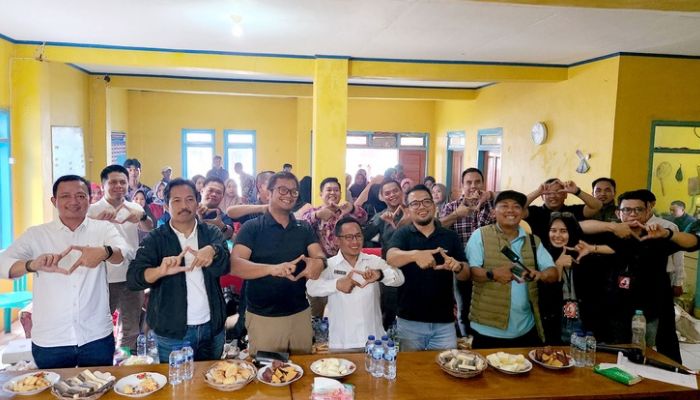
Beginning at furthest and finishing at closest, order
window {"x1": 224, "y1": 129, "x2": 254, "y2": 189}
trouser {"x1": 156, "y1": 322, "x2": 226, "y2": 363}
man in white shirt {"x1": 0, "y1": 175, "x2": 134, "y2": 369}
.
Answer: window {"x1": 224, "y1": 129, "x2": 254, "y2": 189} < trouser {"x1": 156, "y1": 322, "x2": 226, "y2": 363} < man in white shirt {"x1": 0, "y1": 175, "x2": 134, "y2": 369}

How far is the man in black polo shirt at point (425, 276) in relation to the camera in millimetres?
3227

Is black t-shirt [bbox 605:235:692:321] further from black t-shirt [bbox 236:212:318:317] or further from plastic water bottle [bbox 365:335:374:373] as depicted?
black t-shirt [bbox 236:212:318:317]

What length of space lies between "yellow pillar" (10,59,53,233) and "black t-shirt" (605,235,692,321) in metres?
5.93

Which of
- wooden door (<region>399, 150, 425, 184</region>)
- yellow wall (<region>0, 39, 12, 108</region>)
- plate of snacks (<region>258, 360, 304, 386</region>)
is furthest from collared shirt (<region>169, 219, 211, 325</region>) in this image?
wooden door (<region>399, 150, 425, 184</region>)

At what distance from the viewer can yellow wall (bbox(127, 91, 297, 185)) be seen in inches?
447

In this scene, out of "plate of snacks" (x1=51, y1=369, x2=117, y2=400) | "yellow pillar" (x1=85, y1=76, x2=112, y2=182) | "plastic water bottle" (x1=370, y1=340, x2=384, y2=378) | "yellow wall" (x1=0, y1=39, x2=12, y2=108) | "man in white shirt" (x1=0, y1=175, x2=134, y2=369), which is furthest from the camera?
"yellow pillar" (x1=85, y1=76, x2=112, y2=182)

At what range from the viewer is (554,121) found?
725 cm

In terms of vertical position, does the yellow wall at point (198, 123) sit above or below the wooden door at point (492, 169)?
above

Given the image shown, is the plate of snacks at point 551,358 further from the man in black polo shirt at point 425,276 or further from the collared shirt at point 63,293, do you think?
the collared shirt at point 63,293

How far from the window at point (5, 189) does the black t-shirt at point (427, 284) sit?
15.5ft

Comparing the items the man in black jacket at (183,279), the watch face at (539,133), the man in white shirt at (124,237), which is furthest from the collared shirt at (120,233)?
the watch face at (539,133)

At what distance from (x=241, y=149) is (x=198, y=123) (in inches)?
43.9

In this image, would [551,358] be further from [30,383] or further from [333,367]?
[30,383]

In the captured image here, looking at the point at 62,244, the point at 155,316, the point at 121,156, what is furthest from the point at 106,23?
the point at 121,156
